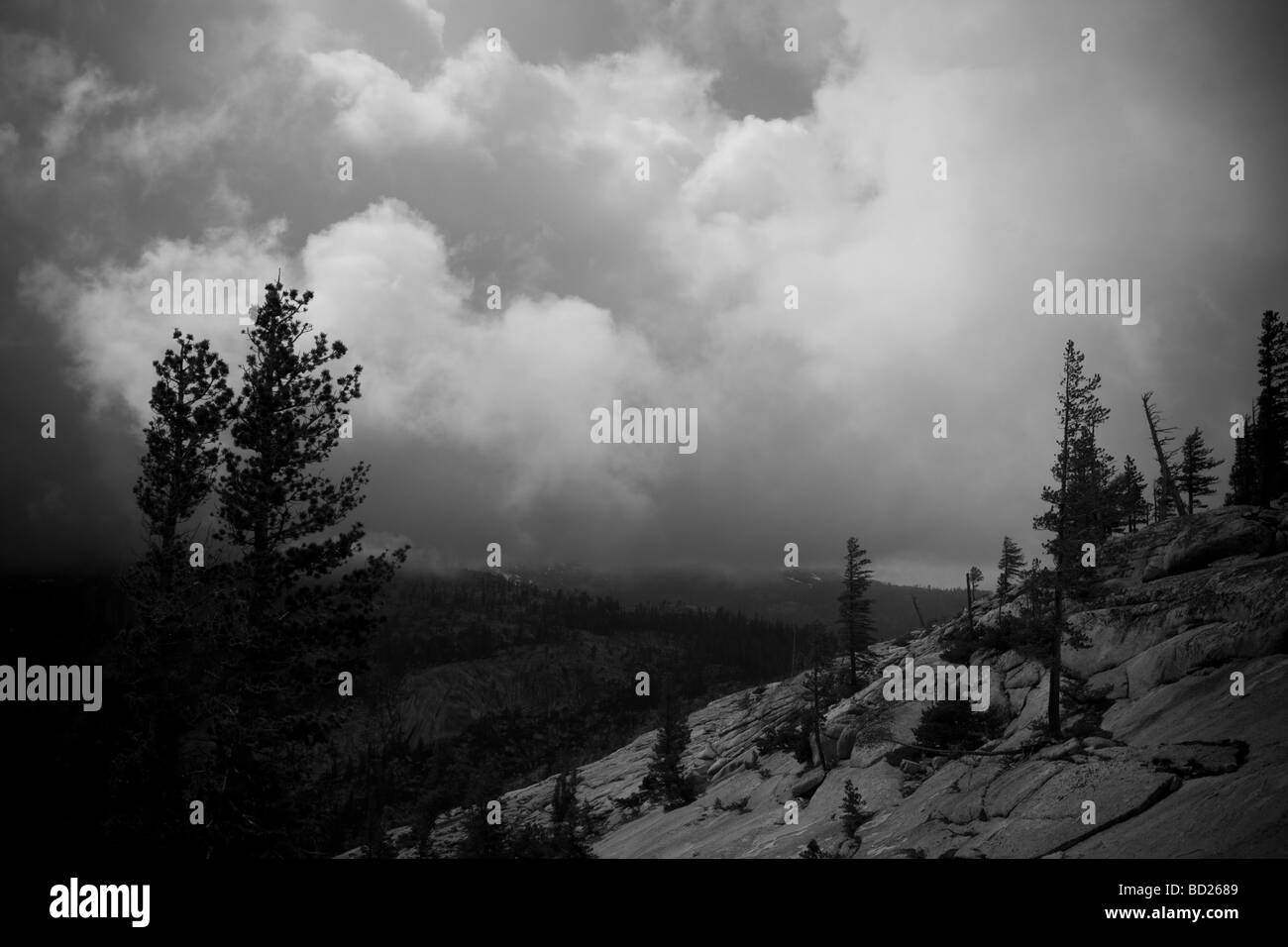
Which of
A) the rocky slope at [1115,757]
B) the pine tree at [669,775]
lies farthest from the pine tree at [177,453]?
the pine tree at [669,775]

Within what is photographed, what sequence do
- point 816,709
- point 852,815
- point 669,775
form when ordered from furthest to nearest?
point 669,775, point 816,709, point 852,815

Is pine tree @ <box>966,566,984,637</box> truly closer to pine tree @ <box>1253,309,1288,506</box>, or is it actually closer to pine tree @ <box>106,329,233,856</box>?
pine tree @ <box>1253,309,1288,506</box>

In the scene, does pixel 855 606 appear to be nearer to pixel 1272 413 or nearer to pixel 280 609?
pixel 1272 413

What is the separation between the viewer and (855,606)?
54.7 meters

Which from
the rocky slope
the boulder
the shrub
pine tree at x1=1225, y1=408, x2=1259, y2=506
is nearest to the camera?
the rocky slope

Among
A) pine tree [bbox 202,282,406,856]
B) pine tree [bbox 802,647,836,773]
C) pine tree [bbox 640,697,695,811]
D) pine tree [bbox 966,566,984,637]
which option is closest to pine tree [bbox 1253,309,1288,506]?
pine tree [bbox 966,566,984,637]

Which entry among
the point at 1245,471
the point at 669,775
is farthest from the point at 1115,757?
the point at 1245,471

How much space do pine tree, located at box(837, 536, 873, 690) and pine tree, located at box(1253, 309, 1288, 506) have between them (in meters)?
30.9

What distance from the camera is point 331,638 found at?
18.5 metres

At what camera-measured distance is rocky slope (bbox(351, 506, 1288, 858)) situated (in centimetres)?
1686

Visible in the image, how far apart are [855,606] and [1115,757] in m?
33.9

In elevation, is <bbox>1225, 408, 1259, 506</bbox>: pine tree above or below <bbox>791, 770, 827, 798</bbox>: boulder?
above
